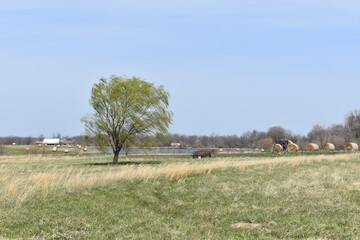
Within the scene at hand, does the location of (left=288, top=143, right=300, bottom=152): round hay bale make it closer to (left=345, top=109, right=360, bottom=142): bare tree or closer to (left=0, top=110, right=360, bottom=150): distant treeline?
(left=0, top=110, right=360, bottom=150): distant treeline

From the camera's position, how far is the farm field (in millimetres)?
9781

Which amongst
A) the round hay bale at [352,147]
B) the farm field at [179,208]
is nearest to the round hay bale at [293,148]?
the round hay bale at [352,147]

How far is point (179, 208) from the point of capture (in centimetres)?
1397

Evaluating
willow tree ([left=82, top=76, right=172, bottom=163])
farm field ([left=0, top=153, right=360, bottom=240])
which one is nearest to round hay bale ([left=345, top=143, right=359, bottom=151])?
willow tree ([left=82, top=76, right=172, bottom=163])

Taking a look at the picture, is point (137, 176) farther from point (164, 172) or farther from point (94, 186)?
point (94, 186)

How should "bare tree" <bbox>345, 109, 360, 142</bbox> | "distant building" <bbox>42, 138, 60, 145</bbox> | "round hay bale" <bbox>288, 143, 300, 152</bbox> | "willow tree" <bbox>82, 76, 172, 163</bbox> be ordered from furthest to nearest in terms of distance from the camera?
1. "distant building" <bbox>42, 138, 60, 145</bbox>
2. "bare tree" <bbox>345, 109, 360, 142</bbox>
3. "round hay bale" <bbox>288, 143, 300, 152</bbox>
4. "willow tree" <bbox>82, 76, 172, 163</bbox>

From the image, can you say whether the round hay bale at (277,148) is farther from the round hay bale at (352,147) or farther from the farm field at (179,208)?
the farm field at (179,208)

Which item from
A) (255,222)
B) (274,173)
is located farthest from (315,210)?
(274,173)

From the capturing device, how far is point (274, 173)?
84.2 feet

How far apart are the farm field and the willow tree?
18.4 meters

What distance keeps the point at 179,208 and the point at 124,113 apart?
86.9ft

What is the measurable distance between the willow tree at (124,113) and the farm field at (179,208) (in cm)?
1844

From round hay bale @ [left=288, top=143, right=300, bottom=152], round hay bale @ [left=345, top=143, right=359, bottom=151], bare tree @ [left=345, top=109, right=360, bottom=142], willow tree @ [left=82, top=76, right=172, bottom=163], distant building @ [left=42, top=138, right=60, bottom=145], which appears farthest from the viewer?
distant building @ [left=42, top=138, right=60, bottom=145]

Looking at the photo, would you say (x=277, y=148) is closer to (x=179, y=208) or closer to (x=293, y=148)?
(x=293, y=148)
